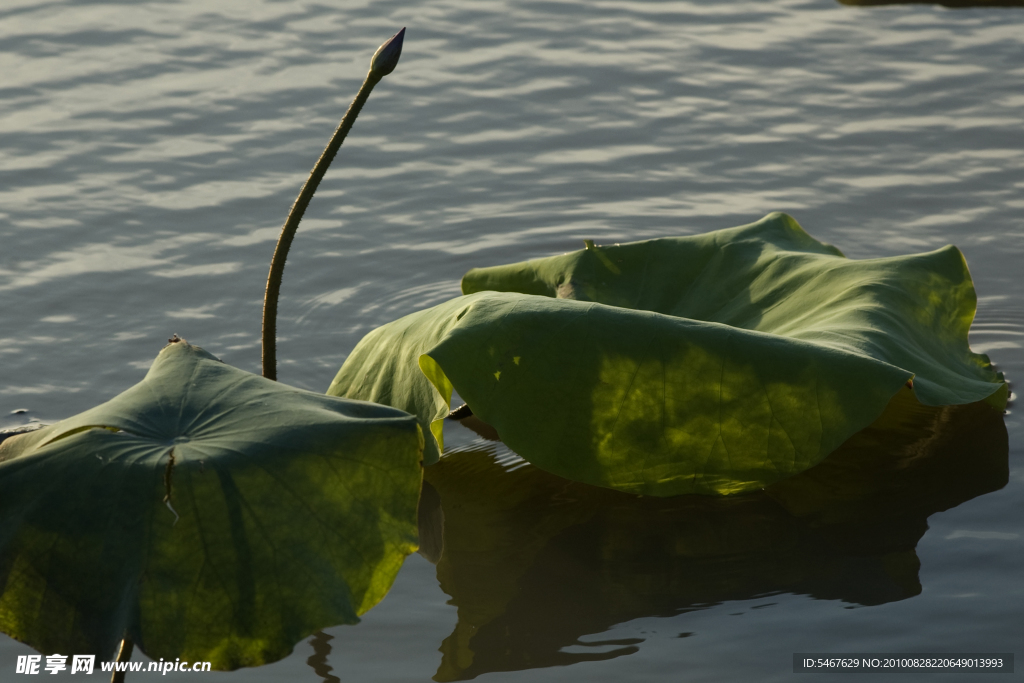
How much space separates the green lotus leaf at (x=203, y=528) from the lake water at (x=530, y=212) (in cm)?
34

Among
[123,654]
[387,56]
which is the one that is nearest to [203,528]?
[123,654]

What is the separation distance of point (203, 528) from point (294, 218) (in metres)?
0.81

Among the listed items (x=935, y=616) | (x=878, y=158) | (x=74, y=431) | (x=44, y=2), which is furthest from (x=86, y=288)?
(x=44, y=2)

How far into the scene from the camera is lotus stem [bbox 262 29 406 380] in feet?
7.00

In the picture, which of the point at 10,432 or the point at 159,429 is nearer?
the point at 159,429

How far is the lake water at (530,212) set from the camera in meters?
2.06

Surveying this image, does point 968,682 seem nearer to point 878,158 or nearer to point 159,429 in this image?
point 159,429

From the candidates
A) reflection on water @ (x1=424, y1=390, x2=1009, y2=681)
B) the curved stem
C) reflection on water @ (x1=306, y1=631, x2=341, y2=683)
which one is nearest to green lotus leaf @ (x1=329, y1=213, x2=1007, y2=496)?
reflection on water @ (x1=424, y1=390, x2=1009, y2=681)

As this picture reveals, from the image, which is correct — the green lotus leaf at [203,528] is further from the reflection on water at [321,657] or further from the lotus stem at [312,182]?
the lotus stem at [312,182]

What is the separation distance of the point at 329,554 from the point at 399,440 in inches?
8.5

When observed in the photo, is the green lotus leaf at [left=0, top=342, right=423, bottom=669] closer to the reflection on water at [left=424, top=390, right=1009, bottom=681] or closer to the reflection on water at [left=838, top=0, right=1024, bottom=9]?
the reflection on water at [left=424, top=390, right=1009, bottom=681]

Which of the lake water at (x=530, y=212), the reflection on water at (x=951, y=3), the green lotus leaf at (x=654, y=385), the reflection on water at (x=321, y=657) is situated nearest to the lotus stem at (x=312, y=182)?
the green lotus leaf at (x=654, y=385)

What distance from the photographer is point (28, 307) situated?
131 inches

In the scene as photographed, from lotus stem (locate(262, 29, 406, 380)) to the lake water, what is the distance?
0.46 m
